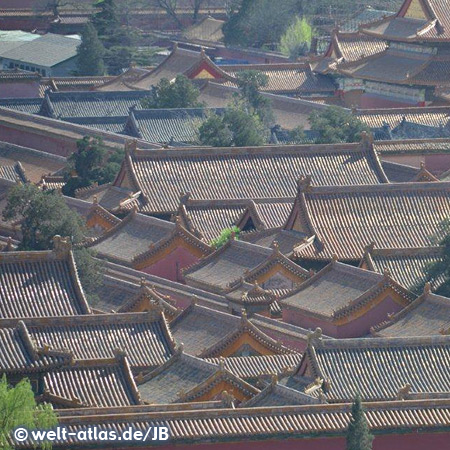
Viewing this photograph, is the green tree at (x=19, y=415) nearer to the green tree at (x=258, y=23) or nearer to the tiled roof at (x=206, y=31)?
the green tree at (x=258, y=23)

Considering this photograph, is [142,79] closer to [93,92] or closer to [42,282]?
[93,92]

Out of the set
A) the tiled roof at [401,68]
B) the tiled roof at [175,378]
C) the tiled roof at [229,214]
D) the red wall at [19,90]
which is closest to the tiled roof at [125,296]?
the tiled roof at [175,378]

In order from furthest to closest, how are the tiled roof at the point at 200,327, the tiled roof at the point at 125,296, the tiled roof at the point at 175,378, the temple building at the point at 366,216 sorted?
1. the temple building at the point at 366,216
2. the tiled roof at the point at 125,296
3. the tiled roof at the point at 200,327
4. the tiled roof at the point at 175,378

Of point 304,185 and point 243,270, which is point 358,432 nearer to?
point 243,270

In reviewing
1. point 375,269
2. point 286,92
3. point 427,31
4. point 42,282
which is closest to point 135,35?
point 286,92

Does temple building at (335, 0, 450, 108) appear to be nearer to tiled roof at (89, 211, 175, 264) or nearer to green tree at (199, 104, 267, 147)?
green tree at (199, 104, 267, 147)

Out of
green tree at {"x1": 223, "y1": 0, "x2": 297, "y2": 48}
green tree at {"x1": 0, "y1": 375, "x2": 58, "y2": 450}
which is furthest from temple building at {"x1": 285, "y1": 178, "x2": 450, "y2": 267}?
green tree at {"x1": 223, "y1": 0, "x2": 297, "y2": 48}

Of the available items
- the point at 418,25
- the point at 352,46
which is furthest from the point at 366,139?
the point at 352,46
